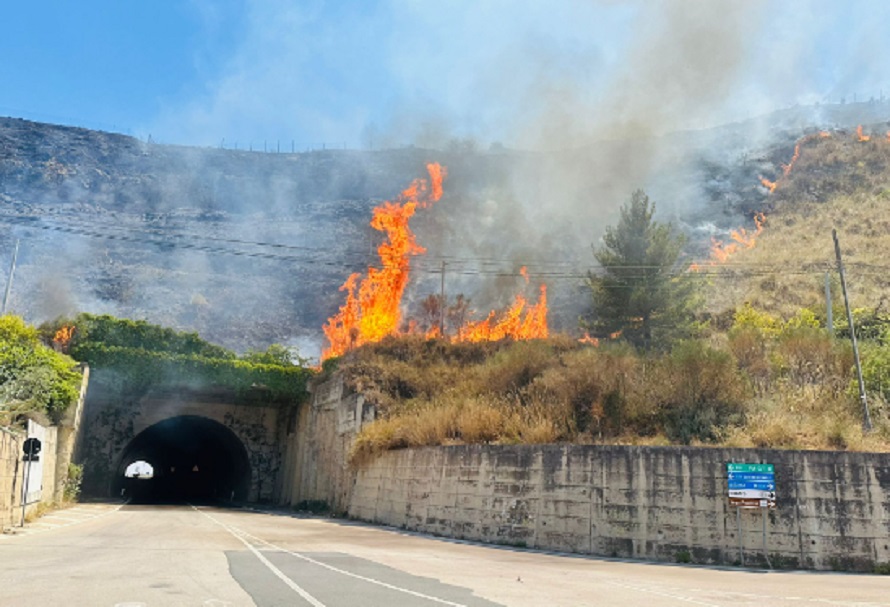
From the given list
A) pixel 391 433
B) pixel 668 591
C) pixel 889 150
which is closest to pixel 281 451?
pixel 391 433

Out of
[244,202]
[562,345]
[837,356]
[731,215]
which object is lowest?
[837,356]

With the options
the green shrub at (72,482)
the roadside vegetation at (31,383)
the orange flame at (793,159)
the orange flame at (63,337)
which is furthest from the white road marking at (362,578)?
the orange flame at (793,159)

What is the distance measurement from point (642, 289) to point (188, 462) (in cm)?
4525

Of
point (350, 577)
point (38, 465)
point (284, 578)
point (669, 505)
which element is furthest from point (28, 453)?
point (669, 505)

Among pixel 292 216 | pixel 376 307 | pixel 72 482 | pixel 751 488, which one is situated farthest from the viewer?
pixel 292 216

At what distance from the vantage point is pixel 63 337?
34.9 meters

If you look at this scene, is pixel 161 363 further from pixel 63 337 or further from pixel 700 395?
pixel 700 395

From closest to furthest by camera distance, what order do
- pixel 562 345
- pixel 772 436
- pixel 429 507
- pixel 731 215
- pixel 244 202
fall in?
pixel 772 436
pixel 429 507
pixel 562 345
pixel 731 215
pixel 244 202

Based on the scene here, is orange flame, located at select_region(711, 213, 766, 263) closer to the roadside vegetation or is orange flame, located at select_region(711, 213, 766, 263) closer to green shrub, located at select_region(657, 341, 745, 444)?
green shrub, located at select_region(657, 341, 745, 444)

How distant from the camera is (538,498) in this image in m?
16.3

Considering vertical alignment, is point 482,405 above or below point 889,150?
below

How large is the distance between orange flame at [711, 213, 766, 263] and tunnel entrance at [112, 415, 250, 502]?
52544 millimetres

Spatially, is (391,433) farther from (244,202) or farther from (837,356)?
(244,202)

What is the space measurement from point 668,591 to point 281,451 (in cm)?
3333
